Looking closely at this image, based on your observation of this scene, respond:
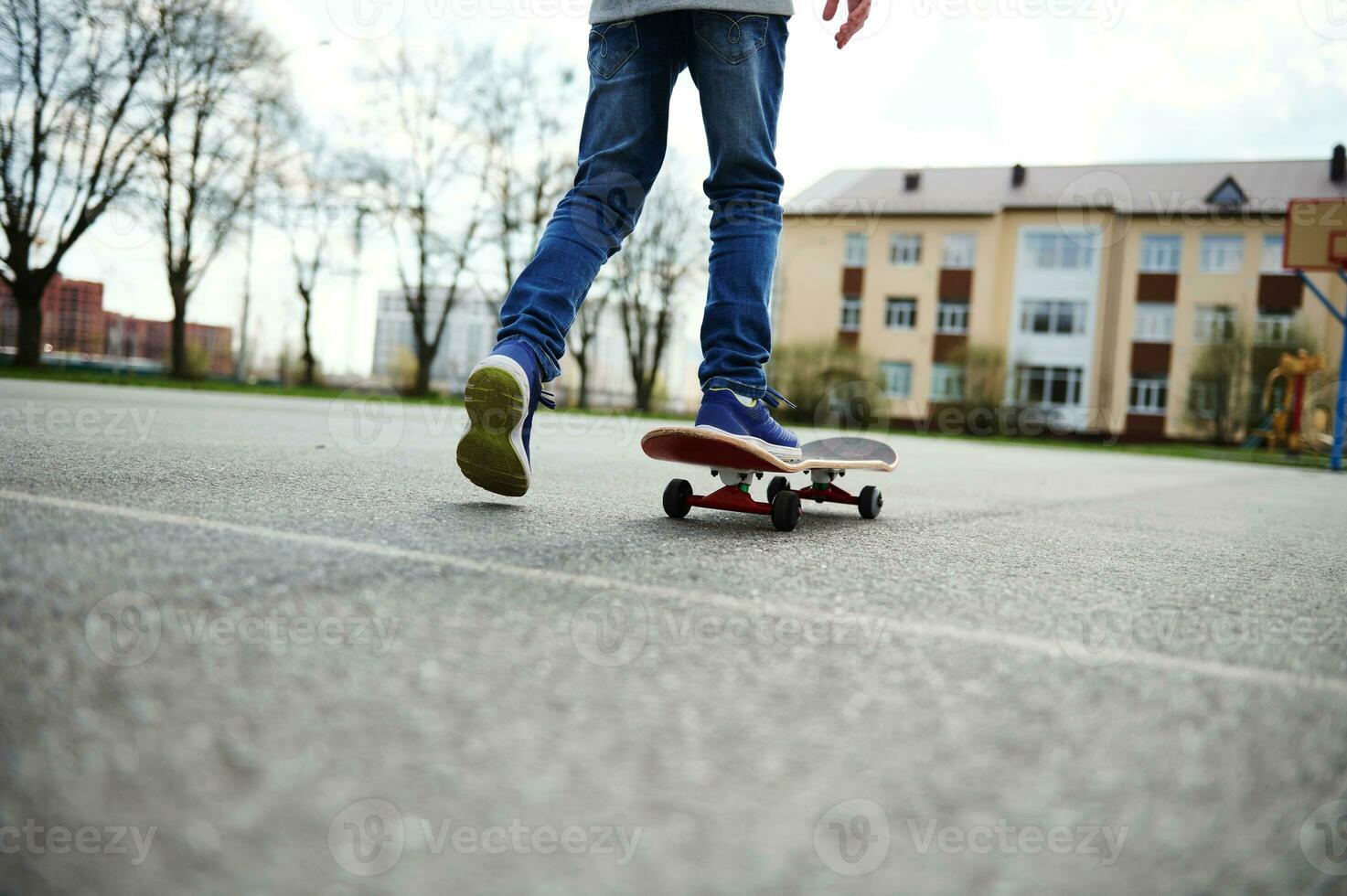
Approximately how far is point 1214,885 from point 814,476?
7.89 feet

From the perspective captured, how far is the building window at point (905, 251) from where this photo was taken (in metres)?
42.0

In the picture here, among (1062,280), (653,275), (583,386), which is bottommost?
(583,386)

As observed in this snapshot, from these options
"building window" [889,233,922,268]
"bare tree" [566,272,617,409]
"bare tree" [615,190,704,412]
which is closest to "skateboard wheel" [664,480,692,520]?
"bare tree" [566,272,617,409]

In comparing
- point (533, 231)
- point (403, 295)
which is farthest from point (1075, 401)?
point (403, 295)

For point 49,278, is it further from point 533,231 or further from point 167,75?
point 533,231

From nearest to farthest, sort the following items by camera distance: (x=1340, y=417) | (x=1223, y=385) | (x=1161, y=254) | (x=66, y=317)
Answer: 1. (x=1340, y=417)
2. (x=66, y=317)
3. (x=1223, y=385)
4. (x=1161, y=254)

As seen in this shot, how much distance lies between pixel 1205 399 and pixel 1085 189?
10652 millimetres

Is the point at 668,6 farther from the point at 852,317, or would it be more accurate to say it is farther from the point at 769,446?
the point at 852,317

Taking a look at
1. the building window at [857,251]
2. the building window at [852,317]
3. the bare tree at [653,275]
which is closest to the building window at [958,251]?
the building window at [857,251]

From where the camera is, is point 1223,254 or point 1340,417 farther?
point 1223,254

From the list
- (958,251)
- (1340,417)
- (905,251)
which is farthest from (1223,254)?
(1340,417)

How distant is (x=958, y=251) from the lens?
41.3 m

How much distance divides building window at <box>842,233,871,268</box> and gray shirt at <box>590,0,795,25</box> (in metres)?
41.5

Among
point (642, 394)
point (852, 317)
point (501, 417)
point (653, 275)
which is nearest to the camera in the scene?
point (501, 417)
